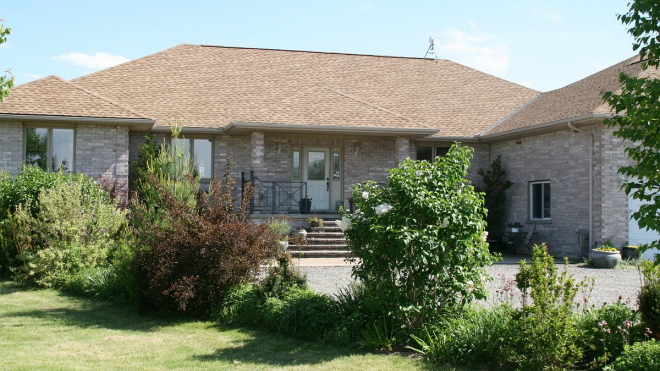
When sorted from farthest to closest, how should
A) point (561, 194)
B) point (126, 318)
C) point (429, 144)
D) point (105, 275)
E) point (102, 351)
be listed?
point (429, 144), point (561, 194), point (105, 275), point (126, 318), point (102, 351)

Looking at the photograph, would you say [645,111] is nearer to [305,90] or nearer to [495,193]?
[495,193]

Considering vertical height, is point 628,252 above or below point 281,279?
below

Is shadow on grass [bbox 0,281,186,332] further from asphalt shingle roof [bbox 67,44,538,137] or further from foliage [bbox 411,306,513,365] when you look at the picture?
asphalt shingle roof [bbox 67,44,538,137]

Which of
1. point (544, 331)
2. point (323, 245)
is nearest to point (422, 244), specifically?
point (544, 331)

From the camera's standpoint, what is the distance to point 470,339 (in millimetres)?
6227

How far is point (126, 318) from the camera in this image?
862 centimetres

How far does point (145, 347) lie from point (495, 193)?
46.0 feet

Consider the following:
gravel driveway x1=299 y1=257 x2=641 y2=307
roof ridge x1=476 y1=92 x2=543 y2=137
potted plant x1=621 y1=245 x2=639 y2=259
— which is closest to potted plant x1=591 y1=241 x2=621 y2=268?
gravel driveway x1=299 y1=257 x2=641 y2=307

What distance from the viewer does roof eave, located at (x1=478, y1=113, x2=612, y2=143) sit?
14.7m

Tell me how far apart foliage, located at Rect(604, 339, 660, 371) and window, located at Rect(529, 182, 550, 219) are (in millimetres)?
12934

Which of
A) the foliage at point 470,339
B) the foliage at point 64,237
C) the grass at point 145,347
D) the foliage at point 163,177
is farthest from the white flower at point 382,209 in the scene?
the foliage at point 64,237

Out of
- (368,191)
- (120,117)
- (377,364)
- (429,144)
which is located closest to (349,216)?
(368,191)

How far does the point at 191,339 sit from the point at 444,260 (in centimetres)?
334

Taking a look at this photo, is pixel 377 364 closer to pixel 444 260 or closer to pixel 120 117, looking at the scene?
pixel 444 260
